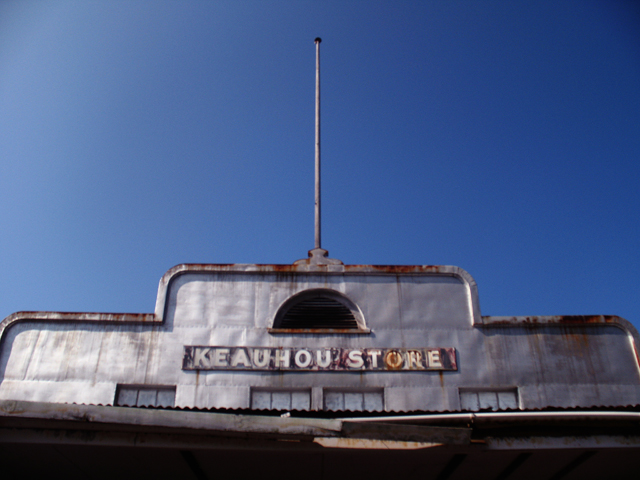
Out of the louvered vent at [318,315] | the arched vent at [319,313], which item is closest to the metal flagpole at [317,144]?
the arched vent at [319,313]

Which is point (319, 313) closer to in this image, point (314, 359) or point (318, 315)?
point (318, 315)

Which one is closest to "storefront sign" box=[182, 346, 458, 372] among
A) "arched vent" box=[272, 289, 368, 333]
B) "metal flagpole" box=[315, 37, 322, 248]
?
"arched vent" box=[272, 289, 368, 333]

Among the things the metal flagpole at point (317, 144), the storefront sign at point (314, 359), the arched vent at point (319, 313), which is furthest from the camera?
the metal flagpole at point (317, 144)

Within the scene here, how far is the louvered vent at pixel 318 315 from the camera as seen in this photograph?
11.2 metres

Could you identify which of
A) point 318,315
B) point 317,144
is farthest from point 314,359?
point 317,144

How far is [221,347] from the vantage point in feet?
35.2

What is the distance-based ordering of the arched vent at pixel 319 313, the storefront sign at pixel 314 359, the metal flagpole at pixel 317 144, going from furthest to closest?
the metal flagpole at pixel 317 144 < the arched vent at pixel 319 313 < the storefront sign at pixel 314 359

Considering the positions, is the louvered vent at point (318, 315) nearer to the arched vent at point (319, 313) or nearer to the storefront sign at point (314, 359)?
the arched vent at point (319, 313)

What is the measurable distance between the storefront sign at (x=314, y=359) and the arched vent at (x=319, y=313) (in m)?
0.58

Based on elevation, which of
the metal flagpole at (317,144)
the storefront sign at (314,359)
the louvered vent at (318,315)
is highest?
the metal flagpole at (317,144)

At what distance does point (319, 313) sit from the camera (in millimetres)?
11305

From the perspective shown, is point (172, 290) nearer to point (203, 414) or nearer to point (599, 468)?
point (203, 414)

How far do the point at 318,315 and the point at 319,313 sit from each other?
0.05m

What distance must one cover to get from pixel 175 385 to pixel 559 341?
8097mm
